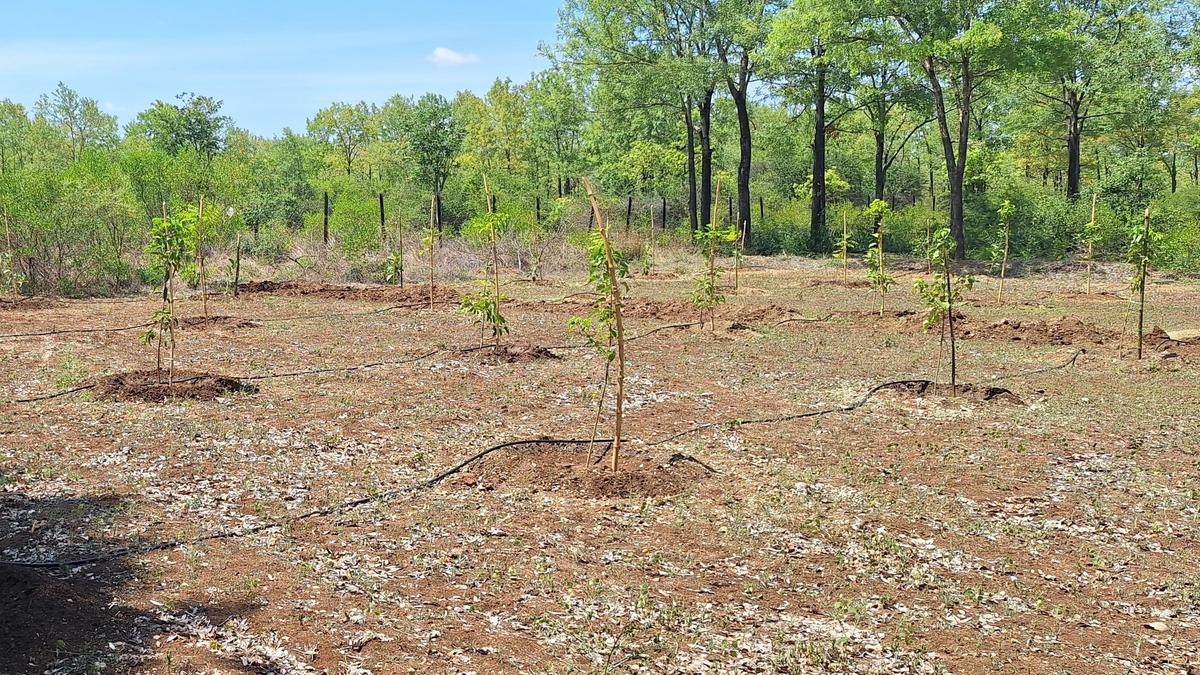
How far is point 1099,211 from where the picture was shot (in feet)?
86.9

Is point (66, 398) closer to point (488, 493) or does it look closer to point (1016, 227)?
point (488, 493)

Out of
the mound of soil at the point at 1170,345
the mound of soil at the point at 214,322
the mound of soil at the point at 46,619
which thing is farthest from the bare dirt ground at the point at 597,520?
the mound of soil at the point at 214,322

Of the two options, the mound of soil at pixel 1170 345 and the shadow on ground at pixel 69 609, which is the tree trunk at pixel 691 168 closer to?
the mound of soil at pixel 1170 345

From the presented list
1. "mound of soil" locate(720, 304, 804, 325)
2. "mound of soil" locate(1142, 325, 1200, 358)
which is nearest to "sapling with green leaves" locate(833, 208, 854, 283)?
"mound of soil" locate(720, 304, 804, 325)

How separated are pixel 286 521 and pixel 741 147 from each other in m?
27.4

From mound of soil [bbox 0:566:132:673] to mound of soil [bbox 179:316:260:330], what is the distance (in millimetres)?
9657

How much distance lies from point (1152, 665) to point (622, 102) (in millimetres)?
27880

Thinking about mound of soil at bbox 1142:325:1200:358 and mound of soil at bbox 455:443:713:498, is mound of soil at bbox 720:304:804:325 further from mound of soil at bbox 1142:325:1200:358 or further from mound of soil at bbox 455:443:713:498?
mound of soil at bbox 455:443:713:498

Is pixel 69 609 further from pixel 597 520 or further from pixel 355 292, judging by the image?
pixel 355 292

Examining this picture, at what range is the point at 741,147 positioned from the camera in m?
30.5

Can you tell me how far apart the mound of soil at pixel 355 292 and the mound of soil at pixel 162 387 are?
8285 mm

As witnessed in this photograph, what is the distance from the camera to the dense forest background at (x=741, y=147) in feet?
65.2

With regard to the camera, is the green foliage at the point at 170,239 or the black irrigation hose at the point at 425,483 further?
the green foliage at the point at 170,239

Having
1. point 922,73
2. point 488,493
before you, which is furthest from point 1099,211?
point 488,493
